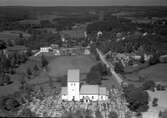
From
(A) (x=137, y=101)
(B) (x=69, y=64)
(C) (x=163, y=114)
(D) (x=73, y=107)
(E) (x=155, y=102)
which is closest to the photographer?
(C) (x=163, y=114)

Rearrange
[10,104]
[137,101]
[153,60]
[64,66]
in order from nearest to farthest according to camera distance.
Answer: [137,101] < [10,104] < [153,60] < [64,66]

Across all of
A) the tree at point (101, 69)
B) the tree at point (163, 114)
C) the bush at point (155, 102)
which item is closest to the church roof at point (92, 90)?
the bush at point (155, 102)

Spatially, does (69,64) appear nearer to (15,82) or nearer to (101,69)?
(101,69)

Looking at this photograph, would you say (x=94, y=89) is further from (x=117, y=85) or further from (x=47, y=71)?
(x=47, y=71)

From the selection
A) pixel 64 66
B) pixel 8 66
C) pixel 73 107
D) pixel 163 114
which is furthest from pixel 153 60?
pixel 8 66

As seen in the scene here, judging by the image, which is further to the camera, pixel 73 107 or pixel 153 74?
pixel 153 74

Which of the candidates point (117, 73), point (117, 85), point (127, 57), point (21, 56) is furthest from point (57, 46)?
point (117, 85)

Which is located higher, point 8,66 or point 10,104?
point 10,104

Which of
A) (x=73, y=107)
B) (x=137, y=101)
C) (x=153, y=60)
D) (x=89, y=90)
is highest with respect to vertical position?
(x=137, y=101)
